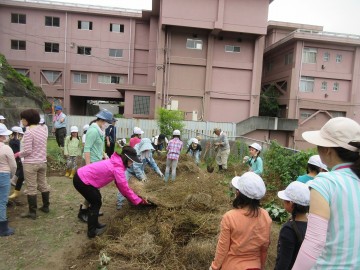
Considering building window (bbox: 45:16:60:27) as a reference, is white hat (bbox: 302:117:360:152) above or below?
below

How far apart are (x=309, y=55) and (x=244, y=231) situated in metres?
26.2

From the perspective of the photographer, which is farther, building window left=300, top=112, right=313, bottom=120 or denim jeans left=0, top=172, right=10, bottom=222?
building window left=300, top=112, right=313, bottom=120

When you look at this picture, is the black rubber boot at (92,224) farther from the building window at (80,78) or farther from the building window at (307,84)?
the building window at (80,78)

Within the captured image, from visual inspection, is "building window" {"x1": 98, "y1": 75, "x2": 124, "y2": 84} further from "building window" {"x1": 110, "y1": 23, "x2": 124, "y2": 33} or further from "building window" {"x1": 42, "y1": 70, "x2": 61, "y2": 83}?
"building window" {"x1": 110, "y1": 23, "x2": 124, "y2": 33}

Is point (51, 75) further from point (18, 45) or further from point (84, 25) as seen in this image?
point (84, 25)

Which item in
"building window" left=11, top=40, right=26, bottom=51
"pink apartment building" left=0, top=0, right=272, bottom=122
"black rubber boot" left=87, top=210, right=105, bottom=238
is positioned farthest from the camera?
"building window" left=11, top=40, right=26, bottom=51

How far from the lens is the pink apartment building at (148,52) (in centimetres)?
2248

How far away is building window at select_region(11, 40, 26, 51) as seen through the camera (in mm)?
25922

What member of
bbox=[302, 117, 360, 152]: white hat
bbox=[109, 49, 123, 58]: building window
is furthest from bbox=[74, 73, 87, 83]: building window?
bbox=[302, 117, 360, 152]: white hat

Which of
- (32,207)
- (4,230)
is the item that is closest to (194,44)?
(32,207)

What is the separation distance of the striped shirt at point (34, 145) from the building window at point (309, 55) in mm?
24764

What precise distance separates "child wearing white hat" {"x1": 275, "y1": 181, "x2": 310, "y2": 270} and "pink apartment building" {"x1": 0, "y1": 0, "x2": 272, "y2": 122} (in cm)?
2063

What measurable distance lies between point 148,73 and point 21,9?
1299 cm

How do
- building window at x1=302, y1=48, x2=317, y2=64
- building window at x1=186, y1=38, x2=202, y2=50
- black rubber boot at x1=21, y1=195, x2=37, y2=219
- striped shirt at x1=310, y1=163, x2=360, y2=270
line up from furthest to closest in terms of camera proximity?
building window at x1=302, y1=48, x2=317, y2=64, building window at x1=186, y1=38, x2=202, y2=50, black rubber boot at x1=21, y1=195, x2=37, y2=219, striped shirt at x1=310, y1=163, x2=360, y2=270
